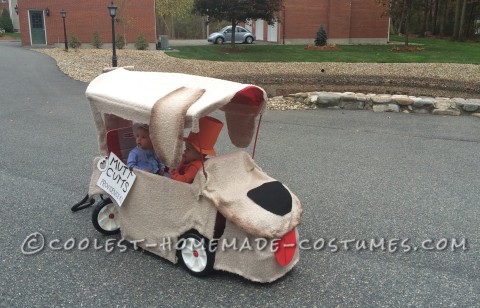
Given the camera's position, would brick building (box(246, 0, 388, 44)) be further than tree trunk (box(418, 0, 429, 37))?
No

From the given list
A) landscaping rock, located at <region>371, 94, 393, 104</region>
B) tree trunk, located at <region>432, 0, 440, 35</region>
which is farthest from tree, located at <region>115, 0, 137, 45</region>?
tree trunk, located at <region>432, 0, 440, 35</region>

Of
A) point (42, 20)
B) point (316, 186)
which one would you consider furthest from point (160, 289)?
point (42, 20)

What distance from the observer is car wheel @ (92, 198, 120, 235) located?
185 inches

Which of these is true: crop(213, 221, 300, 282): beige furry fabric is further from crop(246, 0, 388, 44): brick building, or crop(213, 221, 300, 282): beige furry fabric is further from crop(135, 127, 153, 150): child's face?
crop(246, 0, 388, 44): brick building

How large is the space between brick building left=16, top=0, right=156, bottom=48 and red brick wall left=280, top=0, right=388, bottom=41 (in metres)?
10.0

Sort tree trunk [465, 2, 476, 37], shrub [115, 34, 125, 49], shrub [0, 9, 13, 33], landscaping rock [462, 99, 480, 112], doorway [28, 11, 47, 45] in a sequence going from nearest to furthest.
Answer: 1. landscaping rock [462, 99, 480, 112]
2. shrub [115, 34, 125, 49]
3. doorway [28, 11, 47, 45]
4. tree trunk [465, 2, 476, 37]
5. shrub [0, 9, 13, 33]

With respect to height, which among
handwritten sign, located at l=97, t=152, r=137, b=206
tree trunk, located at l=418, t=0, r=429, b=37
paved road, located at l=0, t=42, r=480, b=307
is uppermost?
tree trunk, located at l=418, t=0, r=429, b=37

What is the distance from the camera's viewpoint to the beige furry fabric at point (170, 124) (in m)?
3.66

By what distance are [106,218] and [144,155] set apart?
0.79 metres

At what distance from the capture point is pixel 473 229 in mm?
5004

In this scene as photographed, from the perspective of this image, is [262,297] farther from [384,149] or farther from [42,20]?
[42,20]

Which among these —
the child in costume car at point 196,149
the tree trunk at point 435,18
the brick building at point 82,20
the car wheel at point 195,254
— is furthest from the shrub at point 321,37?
the car wheel at point 195,254

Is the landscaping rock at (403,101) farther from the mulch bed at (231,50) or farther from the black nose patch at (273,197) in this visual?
the mulch bed at (231,50)

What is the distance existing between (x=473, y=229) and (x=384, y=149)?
3449 millimetres
